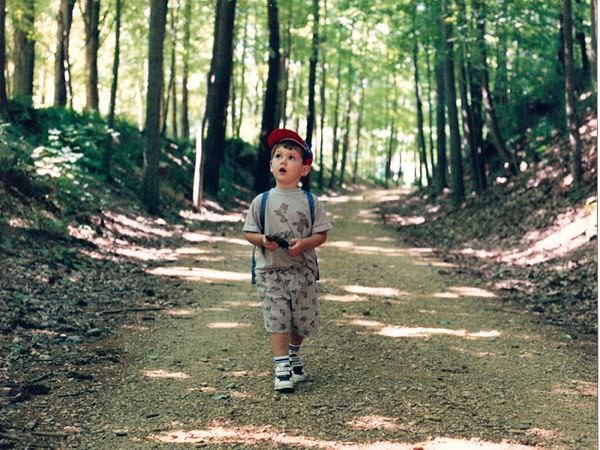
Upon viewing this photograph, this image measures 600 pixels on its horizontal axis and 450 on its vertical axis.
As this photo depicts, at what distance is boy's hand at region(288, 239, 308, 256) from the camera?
510 centimetres

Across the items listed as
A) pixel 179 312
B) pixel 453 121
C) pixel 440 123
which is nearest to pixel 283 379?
pixel 179 312

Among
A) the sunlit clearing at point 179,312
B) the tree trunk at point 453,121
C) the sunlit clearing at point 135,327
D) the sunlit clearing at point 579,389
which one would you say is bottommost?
the sunlit clearing at point 579,389

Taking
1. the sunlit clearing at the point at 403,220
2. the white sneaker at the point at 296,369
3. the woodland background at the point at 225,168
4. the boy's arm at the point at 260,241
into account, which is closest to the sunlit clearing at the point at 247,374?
the white sneaker at the point at 296,369

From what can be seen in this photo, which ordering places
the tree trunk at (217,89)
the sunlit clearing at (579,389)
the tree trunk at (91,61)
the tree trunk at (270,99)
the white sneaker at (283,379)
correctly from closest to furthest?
1. the white sneaker at (283,379)
2. the sunlit clearing at (579,389)
3. the tree trunk at (217,89)
4. the tree trunk at (91,61)
5. the tree trunk at (270,99)

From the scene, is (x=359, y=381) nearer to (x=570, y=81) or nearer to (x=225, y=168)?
(x=570, y=81)

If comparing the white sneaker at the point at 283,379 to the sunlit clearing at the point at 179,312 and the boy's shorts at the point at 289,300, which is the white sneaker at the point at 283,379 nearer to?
the boy's shorts at the point at 289,300

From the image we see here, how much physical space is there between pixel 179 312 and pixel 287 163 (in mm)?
3413

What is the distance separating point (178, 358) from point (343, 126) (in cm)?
4320

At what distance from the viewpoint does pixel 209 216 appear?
18781 mm

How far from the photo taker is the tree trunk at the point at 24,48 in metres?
19.0

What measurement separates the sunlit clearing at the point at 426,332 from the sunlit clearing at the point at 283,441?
9.52ft

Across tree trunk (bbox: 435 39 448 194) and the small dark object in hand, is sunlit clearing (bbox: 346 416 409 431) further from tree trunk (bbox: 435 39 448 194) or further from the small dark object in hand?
tree trunk (bbox: 435 39 448 194)

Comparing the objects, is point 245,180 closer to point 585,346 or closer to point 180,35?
point 180,35

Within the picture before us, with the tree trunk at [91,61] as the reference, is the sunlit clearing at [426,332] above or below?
below
